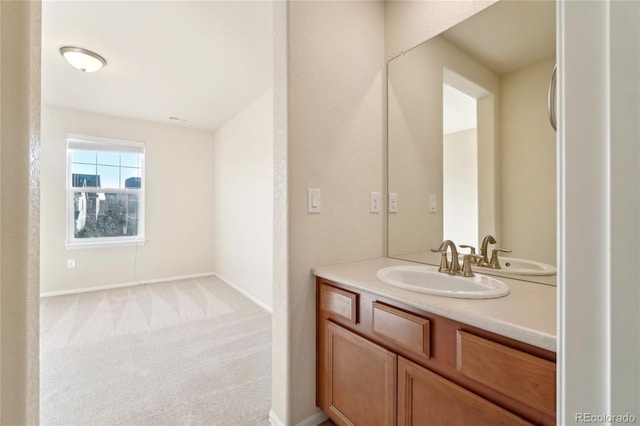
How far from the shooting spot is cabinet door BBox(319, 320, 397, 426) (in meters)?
1.08

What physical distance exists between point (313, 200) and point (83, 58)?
253 centimetres

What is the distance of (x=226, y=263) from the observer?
441 cm

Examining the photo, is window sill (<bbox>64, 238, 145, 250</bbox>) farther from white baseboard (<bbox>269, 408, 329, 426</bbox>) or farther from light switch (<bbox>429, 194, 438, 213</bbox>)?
light switch (<bbox>429, 194, 438, 213</bbox>)

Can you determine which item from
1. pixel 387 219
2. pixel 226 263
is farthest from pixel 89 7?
pixel 226 263

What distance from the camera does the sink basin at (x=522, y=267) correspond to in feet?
3.74

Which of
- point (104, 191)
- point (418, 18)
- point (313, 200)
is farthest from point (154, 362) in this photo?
point (104, 191)

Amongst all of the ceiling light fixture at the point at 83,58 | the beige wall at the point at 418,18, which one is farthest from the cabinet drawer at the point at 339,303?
the ceiling light fixture at the point at 83,58

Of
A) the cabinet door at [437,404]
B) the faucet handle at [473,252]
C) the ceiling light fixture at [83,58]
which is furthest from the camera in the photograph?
the ceiling light fixture at [83,58]

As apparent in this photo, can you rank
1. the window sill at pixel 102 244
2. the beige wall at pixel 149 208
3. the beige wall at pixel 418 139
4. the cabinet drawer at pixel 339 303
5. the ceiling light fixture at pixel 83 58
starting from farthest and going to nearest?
1. the window sill at pixel 102 244
2. the beige wall at pixel 149 208
3. the ceiling light fixture at pixel 83 58
4. the beige wall at pixel 418 139
5. the cabinet drawer at pixel 339 303

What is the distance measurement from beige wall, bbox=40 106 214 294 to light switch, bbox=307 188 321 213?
12.8 feet

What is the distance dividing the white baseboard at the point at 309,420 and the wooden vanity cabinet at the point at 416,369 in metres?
0.12

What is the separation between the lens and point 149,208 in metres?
4.32

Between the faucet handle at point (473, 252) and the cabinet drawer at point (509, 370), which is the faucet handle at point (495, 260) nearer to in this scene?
the faucet handle at point (473, 252)
